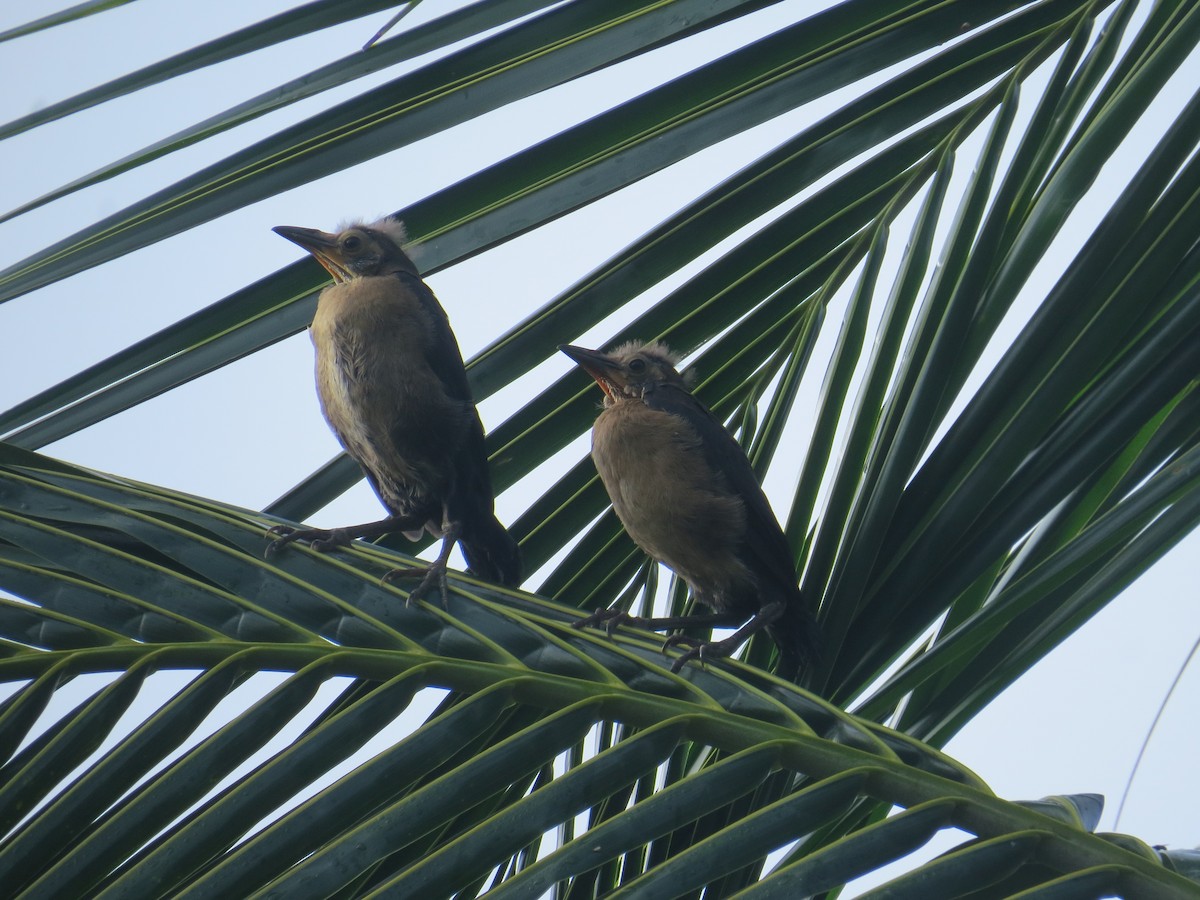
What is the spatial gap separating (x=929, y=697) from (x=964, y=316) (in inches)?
23.4

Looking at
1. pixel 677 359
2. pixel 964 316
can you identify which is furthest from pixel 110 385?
pixel 964 316

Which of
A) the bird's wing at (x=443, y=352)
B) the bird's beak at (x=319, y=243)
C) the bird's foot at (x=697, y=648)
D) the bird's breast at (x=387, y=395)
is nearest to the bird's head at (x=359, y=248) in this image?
the bird's beak at (x=319, y=243)

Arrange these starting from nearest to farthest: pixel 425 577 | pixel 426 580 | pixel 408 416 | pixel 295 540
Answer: pixel 295 540
pixel 426 580
pixel 425 577
pixel 408 416

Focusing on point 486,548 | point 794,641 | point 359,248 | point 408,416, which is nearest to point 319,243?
point 359,248

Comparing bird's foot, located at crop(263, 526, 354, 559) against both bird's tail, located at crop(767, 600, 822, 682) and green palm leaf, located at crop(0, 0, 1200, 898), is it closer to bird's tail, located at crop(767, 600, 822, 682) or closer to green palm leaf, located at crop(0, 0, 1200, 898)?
green palm leaf, located at crop(0, 0, 1200, 898)

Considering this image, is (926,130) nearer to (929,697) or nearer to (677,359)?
(677,359)

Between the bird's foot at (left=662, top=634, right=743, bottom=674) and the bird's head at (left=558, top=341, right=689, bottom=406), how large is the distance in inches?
28.2

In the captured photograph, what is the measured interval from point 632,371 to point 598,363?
0.17m

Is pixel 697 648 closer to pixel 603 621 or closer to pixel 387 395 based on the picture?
pixel 603 621

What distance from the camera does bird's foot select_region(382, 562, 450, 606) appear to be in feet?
5.40

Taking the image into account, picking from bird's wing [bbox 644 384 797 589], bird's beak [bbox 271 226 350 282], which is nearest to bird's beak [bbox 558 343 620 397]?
bird's wing [bbox 644 384 797 589]

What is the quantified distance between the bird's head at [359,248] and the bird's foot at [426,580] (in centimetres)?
172

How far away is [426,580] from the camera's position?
1.86m

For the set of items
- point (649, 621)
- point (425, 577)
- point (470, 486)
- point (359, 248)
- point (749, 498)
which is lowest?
point (425, 577)
